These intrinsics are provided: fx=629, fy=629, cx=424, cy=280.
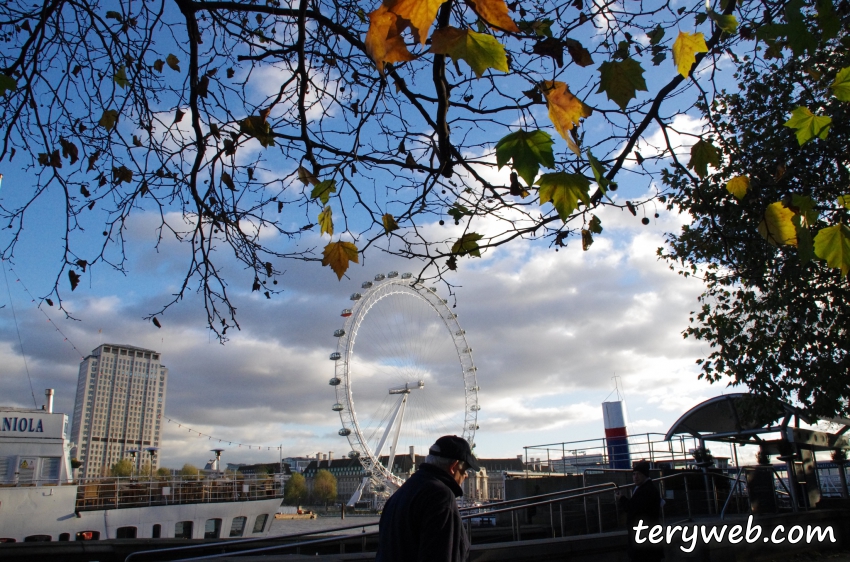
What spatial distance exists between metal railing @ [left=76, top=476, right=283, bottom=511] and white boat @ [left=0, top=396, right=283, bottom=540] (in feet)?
0.09

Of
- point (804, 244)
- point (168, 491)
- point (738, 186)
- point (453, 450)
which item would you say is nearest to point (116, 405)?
point (168, 491)

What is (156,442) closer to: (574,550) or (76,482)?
(76,482)

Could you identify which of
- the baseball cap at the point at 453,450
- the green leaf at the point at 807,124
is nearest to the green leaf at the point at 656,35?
the green leaf at the point at 807,124

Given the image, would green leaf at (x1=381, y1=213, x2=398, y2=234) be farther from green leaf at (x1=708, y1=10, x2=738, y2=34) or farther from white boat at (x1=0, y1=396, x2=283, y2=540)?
white boat at (x1=0, y1=396, x2=283, y2=540)

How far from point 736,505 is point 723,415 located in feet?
8.40

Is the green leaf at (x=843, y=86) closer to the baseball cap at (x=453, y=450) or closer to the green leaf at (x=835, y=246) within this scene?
the green leaf at (x=835, y=246)

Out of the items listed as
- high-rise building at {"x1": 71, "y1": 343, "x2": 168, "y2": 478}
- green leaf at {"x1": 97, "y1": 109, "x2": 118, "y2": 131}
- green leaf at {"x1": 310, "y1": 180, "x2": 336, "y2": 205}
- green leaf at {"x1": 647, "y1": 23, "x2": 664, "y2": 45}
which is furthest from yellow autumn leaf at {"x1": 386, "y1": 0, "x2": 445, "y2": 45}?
high-rise building at {"x1": 71, "y1": 343, "x2": 168, "y2": 478}

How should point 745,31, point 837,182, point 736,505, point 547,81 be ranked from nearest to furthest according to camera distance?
point 547,81, point 745,31, point 837,182, point 736,505

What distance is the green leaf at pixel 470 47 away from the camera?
169cm

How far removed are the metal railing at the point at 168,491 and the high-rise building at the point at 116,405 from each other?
33.4 metres

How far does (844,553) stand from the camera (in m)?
9.23

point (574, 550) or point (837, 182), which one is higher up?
point (837, 182)

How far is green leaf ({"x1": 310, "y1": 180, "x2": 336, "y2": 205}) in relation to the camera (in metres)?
2.98

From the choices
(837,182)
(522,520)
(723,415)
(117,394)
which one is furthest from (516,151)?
(117,394)
